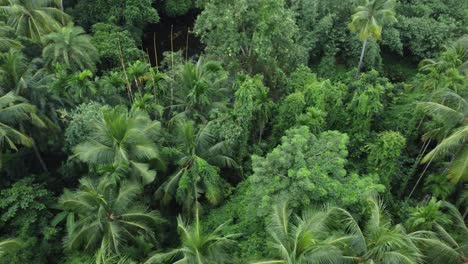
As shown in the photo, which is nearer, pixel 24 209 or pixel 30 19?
pixel 24 209

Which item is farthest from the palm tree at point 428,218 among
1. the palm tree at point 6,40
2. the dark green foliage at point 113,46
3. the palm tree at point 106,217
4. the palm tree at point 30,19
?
the palm tree at point 30,19

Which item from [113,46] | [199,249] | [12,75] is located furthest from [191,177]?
[113,46]

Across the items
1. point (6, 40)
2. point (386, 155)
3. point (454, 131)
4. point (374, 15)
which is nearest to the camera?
point (454, 131)

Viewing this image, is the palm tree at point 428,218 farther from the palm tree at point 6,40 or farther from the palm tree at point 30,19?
the palm tree at point 30,19

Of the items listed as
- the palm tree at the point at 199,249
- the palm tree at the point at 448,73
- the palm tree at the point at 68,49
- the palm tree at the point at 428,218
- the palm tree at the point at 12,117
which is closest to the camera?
the palm tree at the point at 199,249

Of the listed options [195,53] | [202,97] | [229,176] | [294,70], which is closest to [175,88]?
[202,97]

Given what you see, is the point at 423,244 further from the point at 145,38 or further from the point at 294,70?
the point at 145,38

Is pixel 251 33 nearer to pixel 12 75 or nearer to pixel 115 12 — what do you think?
pixel 115 12
